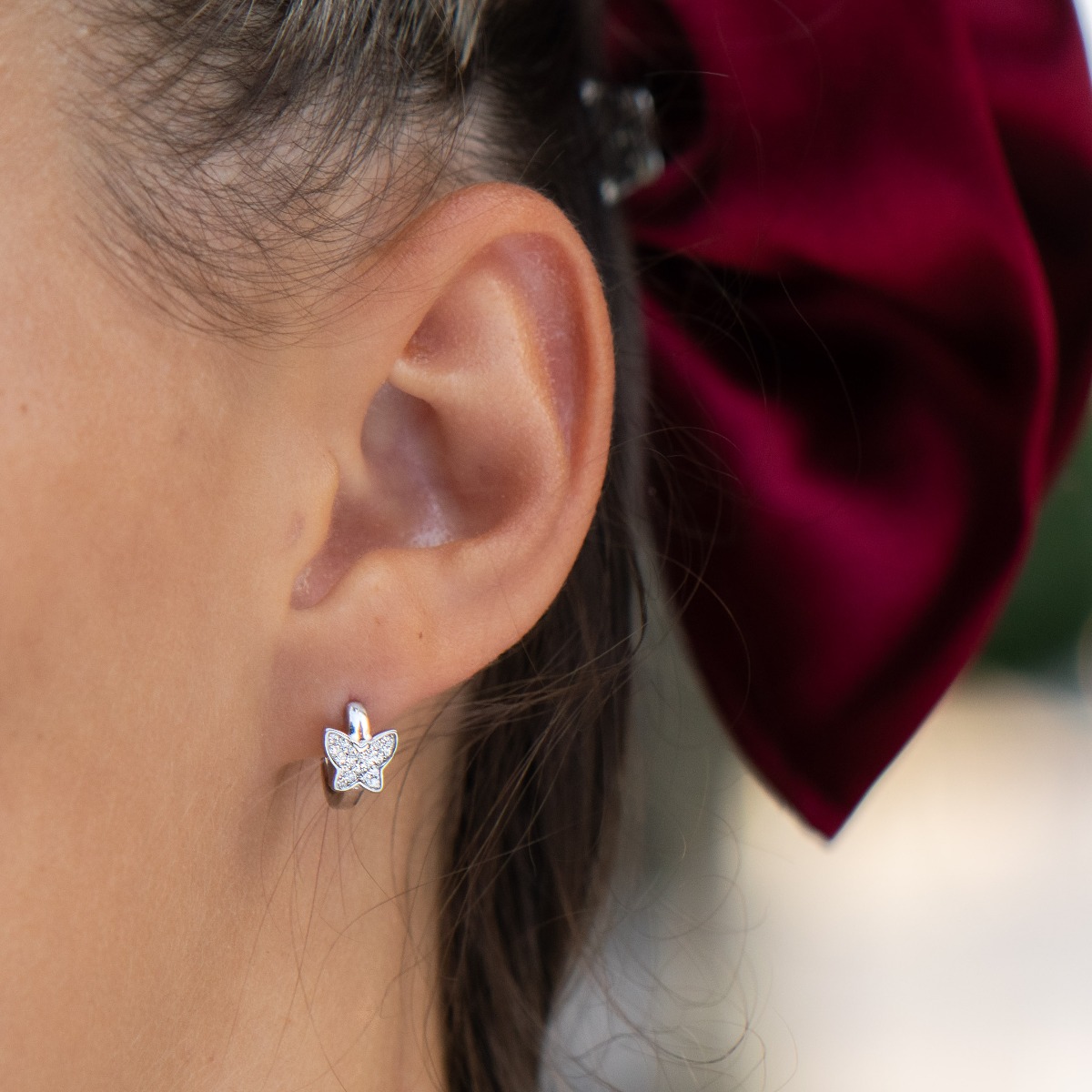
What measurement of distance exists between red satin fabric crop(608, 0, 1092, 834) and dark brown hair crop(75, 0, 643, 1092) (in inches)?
2.2

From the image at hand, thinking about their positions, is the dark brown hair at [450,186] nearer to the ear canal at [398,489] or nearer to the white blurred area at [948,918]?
the ear canal at [398,489]

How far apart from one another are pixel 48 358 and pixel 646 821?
0.55m

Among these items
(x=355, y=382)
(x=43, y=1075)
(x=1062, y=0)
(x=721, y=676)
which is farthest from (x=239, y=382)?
(x=1062, y=0)

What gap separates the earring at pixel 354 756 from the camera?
21.7 inches

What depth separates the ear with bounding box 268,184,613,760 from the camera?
56 cm

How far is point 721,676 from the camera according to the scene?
2.61 ft

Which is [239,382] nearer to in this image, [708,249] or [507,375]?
[507,375]

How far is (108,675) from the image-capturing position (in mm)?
487

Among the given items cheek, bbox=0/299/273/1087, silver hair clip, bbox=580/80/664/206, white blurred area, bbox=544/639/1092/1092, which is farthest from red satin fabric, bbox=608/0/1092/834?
white blurred area, bbox=544/639/1092/1092

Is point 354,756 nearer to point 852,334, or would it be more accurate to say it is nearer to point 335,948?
point 335,948

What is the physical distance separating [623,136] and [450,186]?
173 millimetres

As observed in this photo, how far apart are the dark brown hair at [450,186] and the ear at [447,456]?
0.05 meters

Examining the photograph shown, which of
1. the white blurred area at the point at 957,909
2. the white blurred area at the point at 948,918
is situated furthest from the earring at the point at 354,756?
the white blurred area at the point at 957,909

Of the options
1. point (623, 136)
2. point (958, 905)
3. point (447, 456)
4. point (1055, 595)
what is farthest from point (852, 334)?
point (958, 905)
